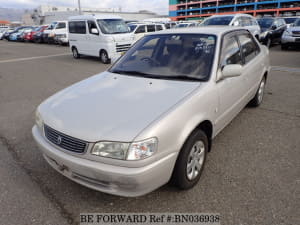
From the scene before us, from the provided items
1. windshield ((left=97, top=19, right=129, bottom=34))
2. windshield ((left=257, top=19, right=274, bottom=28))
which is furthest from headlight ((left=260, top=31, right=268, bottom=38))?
windshield ((left=97, top=19, right=129, bottom=34))

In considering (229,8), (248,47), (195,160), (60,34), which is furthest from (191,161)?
(229,8)

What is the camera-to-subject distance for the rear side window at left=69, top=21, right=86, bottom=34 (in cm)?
1200

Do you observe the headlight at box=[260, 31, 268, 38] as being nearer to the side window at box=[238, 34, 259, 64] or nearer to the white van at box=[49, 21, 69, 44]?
the side window at box=[238, 34, 259, 64]

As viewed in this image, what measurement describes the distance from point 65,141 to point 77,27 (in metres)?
11.6

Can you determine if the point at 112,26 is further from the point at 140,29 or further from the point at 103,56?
the point at 140,29

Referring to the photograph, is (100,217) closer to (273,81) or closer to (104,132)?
(104,132)

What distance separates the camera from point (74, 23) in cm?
1254

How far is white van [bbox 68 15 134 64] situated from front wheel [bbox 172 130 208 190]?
29.3 feet

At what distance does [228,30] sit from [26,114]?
4056 millimetres

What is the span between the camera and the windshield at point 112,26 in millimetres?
11188

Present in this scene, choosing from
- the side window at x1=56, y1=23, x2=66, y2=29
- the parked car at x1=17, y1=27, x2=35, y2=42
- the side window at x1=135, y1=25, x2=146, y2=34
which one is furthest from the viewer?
the parked car at x1=17, y1=27, x2=35, y2=42

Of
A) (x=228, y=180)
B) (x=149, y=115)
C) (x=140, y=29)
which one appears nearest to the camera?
(x=149, y=115)

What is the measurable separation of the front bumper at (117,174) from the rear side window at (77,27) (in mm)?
10974

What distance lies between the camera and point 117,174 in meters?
1.95
